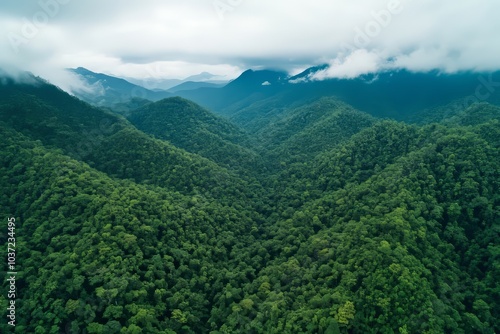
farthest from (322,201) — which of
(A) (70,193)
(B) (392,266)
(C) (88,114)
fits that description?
(C) (88,114)

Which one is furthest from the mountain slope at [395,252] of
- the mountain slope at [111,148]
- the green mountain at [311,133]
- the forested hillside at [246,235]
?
the green mountain at [311,133]

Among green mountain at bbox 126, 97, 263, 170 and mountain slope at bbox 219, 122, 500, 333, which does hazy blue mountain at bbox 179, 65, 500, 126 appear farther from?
mountain slope at bbox 219, 122, 500, 333

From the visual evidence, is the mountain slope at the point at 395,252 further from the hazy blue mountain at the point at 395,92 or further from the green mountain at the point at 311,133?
the hazy blue mountain at the point at 395,92

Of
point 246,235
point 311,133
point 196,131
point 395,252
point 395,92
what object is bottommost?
point 246,235

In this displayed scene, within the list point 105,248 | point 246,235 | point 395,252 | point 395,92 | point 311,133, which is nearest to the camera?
point 395,252

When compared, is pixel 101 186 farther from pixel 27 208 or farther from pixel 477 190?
pixel 477 190

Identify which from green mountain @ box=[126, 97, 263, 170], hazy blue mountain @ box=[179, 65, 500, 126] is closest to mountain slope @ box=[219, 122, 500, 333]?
green mountain @ box=[126, 97, 263, 170]

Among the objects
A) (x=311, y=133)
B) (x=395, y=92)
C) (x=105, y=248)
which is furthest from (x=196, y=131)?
(x=395, y=92)

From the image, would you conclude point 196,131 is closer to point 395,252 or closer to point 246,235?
point 246,235
